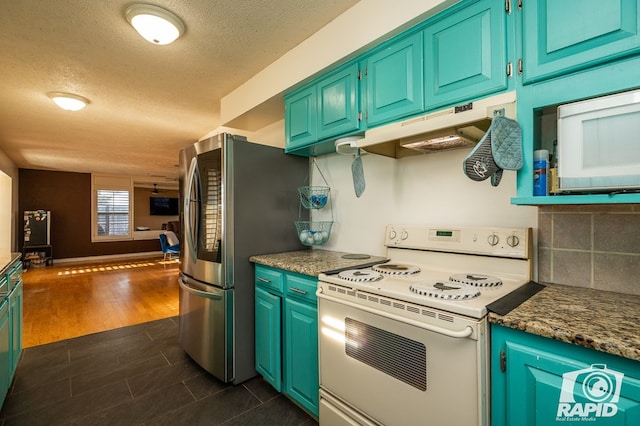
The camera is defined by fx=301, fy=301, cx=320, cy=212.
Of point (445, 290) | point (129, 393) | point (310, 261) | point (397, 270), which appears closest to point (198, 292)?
point (129, 393)

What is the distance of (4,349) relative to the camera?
69.1 inches

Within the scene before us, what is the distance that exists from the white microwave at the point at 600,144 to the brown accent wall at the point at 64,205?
387 inches

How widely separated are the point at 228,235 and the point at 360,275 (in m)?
1.02

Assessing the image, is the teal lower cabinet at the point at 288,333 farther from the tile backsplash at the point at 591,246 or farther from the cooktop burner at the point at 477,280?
the tile backsplash at the point at 591,246

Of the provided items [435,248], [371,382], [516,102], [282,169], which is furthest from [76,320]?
[516,102]

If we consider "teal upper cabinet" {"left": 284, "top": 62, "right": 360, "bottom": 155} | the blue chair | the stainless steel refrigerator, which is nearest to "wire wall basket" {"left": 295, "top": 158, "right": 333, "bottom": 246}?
the stainless steel refrigerator

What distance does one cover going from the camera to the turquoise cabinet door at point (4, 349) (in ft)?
5.56

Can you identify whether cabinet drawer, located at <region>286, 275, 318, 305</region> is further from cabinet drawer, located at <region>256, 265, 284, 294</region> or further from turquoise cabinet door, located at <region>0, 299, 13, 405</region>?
turquoise cabinet door, located at <region>0, 299, 13, 405</region>

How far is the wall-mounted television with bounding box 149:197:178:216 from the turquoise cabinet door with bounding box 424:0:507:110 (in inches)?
379

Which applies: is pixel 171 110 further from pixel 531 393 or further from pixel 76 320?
pixel 531 393

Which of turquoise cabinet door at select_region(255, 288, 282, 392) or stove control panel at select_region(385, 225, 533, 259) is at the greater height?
stove control panel at select_region(385, 225, 533, 259)

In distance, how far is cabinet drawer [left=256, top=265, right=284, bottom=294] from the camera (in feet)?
6.20

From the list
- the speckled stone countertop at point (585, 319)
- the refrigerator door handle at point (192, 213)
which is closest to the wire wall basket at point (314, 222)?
the refrigerator door handle at point (192, 213)

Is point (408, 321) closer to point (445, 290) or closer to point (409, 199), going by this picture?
point (445, 290)
